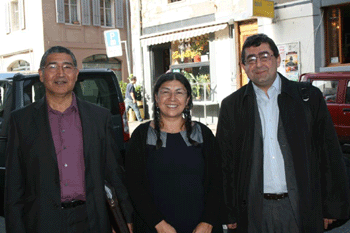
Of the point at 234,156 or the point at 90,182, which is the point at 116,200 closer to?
the point at 90,182

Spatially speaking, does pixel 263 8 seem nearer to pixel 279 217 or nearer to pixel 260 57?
pixel 260 57

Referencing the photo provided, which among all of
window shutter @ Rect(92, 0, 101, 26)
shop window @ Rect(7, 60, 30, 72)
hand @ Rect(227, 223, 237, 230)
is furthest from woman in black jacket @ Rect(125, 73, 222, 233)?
shop window @ Rect(7, 60, 30, 72)

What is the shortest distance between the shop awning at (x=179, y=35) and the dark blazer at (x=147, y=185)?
36.6ft

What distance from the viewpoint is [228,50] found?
45.5 ft

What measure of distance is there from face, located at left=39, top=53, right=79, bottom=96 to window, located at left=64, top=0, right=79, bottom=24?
21025 millimetres

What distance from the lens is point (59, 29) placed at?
22.1 m

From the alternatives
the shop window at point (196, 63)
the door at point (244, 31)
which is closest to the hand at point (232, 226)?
the door at point (244, 31)

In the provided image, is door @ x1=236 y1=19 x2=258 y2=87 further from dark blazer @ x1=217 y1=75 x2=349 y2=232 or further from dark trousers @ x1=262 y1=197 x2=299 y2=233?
dark trousers @ x1=262 y1=197 x2=299 y2=233

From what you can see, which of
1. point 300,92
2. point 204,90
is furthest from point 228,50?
point 300,92

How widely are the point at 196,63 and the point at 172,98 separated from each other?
12717mm

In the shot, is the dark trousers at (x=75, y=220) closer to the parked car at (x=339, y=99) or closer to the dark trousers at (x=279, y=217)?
the dark trousers at (x=279, y=217)

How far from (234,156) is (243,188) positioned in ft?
0.76

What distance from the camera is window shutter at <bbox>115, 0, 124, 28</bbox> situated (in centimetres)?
2433

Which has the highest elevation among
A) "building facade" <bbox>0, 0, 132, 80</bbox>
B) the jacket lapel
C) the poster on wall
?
"building facade" <bbox>0, 0, 132, 80</bbox>
